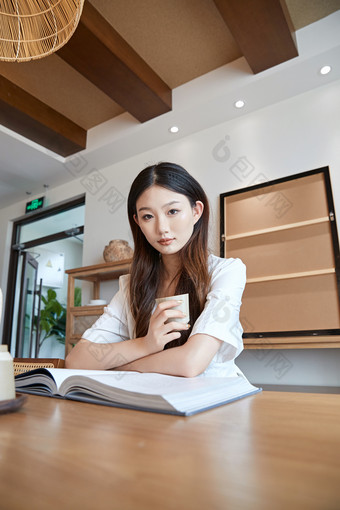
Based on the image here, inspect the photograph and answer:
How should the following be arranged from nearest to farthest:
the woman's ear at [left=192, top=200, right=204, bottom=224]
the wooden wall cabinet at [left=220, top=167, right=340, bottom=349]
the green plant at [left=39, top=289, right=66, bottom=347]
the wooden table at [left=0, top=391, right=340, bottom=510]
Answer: the wooden table at [left=0, top=391, right=340, bottom=510] → the woman's ear at [left=192, top=200, right=204, bottom=224] → the wooden wall cabinet at [left=220, top=167, right=340, bottom=349] → the green plant at [left=39, top=289, right=66, bottom=347]

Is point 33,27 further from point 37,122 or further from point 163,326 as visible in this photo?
point 37,122

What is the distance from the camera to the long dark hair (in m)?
1.18

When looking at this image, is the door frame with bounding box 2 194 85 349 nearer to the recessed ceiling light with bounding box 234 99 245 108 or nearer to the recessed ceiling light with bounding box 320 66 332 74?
the recessed ceiling light with bounding box 234 99 245 108

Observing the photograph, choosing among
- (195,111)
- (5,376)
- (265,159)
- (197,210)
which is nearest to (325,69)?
(265,159)

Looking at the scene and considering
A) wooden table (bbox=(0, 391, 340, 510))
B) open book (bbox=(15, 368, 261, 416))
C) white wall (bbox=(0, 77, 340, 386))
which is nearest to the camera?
wooden table (bbox=(0, 391, 340, 510))

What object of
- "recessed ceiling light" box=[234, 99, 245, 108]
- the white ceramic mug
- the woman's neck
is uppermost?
"recessed ceiling light" box=[234, 99, 245, 108]

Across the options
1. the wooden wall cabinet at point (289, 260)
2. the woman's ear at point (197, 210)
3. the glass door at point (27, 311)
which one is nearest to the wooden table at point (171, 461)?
the woman's ear at point (197, 210)

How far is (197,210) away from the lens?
1309 mm

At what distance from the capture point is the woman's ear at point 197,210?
1.29 m

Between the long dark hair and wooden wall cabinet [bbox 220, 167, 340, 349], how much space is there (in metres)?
1.36

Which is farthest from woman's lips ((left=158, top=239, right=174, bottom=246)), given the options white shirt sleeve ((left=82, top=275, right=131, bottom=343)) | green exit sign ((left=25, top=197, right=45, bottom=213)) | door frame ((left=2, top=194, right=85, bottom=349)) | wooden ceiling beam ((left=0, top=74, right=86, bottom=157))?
green exit sign ((left=25, top=197, right=45, bottom=213))

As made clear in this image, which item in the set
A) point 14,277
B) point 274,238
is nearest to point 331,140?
point 274,238

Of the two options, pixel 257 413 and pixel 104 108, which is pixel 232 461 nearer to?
pixel 257 413

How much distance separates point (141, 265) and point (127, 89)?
2.04m
